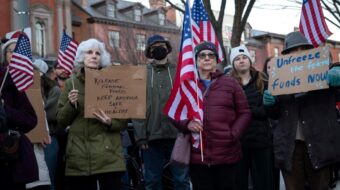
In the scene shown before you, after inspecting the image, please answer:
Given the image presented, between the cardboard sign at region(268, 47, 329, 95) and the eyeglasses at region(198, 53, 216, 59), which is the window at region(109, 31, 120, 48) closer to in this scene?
the eyeglasses at region(198, 53, 216, 59)

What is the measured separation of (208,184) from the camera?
4898 millimetres

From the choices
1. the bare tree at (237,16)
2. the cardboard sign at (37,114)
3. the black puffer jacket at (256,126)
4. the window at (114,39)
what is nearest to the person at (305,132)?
the black puffer jacket at (256,126)

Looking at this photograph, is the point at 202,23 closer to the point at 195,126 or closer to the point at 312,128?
the point at 195,126

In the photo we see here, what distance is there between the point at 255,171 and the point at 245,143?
38 cm

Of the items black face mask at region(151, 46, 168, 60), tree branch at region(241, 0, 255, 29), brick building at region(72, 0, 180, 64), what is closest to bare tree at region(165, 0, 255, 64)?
tree branch at region(241, 0, 255, 29)

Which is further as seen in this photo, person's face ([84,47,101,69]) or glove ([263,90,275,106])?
person's face ([84,47,101,69])

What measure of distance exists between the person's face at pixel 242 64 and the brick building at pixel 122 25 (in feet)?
94.8

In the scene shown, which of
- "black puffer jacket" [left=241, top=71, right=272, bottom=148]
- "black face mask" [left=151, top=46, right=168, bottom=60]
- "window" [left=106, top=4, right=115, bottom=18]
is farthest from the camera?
"window" [left=106, top=4, right=115, bottom=18]

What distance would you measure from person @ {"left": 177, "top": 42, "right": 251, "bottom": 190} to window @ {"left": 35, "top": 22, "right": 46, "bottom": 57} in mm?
35115

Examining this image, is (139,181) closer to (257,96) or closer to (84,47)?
(257,96)

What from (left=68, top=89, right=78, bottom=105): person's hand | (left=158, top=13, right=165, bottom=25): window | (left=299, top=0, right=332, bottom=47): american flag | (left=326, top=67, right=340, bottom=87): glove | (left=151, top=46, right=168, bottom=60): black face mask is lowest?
(left=68, top=89, right=78, bottom=105): person's hand

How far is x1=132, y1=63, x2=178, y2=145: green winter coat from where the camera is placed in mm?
6113

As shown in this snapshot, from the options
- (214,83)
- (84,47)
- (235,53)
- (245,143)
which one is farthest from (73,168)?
(235,53)

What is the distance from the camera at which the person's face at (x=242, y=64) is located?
6117 millimetres
